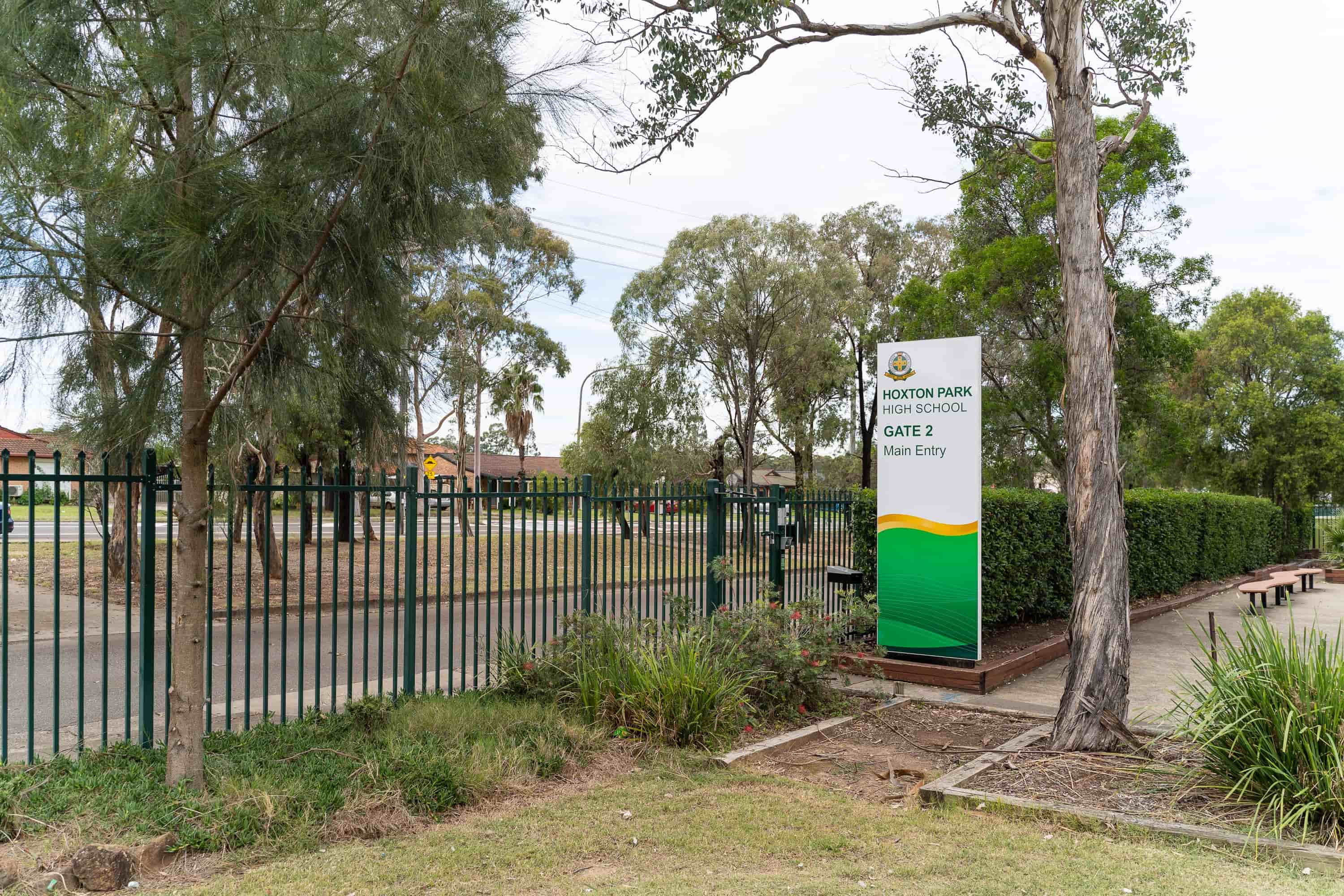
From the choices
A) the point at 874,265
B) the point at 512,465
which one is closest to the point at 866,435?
A: the point at 874,265

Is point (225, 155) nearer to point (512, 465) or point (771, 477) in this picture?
point (771, 477)

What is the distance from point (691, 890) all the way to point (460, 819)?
163 centimetres

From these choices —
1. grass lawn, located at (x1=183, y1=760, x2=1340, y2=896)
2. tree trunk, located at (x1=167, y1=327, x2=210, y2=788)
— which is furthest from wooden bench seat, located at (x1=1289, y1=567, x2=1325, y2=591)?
tree trunk, located at (x1=167, y1=327, x2=210, y2=788)

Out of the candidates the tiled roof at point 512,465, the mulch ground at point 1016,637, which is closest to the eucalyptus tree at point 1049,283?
the mulch ground at point 1016,637

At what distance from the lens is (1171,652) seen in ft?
39.1

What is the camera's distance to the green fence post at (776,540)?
34.7 ft

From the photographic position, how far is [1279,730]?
5.32 m

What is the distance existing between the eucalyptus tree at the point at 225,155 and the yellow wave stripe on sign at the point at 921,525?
5741 millimetres

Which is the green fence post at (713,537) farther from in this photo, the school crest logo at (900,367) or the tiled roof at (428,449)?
the tiled roof at (428,449)

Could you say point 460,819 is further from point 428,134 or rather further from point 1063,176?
point 1063,176

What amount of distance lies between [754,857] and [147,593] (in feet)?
12.8

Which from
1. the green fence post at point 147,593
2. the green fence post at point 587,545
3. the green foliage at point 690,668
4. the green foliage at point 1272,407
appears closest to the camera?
the green fence post at point 147,593

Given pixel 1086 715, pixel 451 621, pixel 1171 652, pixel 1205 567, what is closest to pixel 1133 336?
pixel 1205 567

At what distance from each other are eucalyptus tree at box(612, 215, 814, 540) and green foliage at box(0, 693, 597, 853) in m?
21.9
